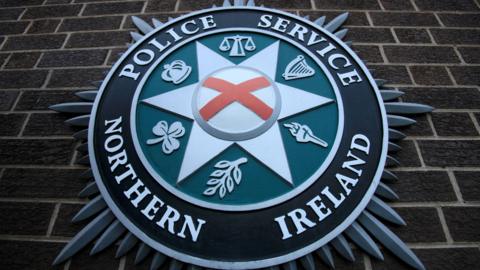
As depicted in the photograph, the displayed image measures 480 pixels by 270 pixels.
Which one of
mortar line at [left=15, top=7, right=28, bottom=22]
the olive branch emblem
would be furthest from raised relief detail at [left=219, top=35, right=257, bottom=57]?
mortar line at [left=15, top=7, right=28, bottom=22]

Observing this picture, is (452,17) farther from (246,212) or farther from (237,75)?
(246,212)

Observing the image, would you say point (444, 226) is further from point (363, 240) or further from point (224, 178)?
point (224, 178)

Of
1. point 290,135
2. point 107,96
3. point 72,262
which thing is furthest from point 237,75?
point 72,262

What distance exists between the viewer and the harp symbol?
1485 mm

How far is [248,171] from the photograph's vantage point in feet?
4.14

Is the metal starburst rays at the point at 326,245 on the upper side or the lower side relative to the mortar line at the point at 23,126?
upper

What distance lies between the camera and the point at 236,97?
1412 millimetres

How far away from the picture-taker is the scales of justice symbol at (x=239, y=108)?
4.25ft

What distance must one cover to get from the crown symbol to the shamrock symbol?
23cm

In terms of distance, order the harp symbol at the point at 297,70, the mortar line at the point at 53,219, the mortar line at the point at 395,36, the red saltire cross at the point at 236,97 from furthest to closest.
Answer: the mortar line at the point at 395,36 → the harp symbol at the point at 297,70 → the red saltire cross at the point at 236,97 → the mortar line at the point at 53,219

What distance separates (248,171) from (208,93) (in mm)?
401

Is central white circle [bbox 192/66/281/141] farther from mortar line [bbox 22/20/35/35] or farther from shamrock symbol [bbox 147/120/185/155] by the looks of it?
mortar line [bbox 22/20/35/35]

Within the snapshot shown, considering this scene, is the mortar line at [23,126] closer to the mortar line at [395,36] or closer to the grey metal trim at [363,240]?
the grey metal trim at [363,240]

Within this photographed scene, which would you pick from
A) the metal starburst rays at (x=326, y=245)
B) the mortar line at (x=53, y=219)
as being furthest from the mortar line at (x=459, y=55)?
the mortar line at (x=53, y=219)
